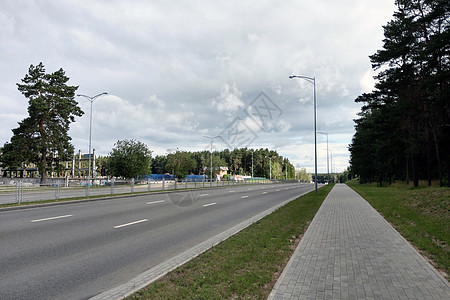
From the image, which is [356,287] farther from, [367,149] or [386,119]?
[367,149]

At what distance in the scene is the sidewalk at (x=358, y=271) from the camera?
4.02m

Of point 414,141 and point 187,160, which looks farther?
point 187,160

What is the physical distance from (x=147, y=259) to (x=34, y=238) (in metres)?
3.78

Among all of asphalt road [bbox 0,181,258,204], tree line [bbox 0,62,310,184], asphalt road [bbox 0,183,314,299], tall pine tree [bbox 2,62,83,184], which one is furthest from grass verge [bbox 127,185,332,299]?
tall pine tree [bbox 2,62,83,184]

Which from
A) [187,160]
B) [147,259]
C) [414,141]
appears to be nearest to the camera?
[147,259]

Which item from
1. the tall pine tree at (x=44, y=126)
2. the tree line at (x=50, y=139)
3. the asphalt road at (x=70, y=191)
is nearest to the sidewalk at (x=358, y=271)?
the asphalt road at (x=70, y=191)

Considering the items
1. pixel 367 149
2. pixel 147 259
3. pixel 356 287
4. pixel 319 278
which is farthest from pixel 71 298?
pixel 367 149

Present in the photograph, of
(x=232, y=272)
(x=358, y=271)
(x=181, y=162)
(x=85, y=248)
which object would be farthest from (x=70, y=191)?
(x=181, y=162)

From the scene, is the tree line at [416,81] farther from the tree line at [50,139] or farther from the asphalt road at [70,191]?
the tree line at [50,139]

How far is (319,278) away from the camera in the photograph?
459 cm

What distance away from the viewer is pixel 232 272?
4.77m

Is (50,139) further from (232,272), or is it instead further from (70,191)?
(232,272)

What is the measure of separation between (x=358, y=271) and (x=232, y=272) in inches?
87.8

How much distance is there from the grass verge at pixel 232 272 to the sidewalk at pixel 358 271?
26 centimetres
